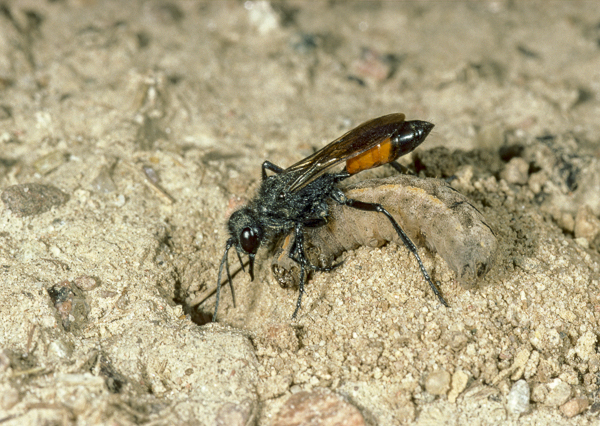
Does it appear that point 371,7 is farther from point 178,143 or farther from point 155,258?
point 155,258

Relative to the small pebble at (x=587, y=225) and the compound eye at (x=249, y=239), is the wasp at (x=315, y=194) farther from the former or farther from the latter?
the small pebble at (x=587, y=225)

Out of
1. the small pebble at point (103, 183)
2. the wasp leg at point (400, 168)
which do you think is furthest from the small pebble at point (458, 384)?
the small pebble at point (103, 183)

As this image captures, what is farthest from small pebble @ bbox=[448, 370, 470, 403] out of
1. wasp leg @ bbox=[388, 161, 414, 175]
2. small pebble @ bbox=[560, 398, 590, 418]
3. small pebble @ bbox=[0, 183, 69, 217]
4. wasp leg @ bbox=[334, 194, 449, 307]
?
small pebble @ bbox=[0, 183, 69, 217]

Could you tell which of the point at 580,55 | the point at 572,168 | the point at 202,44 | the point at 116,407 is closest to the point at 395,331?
the point at 116,407

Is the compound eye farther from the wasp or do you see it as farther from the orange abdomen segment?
the orange abdomen segment

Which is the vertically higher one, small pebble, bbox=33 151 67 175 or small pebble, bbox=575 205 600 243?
small pebble, bbox=575 205 600 243

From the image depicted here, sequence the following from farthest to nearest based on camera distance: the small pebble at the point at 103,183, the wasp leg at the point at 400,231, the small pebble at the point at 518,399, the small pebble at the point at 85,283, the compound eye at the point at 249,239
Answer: the small pebble at the point at 103,183, the compound eye at the point at 249,239, the small pebble at the point at 85,283, the wasp leg at the point at 400,231, the small pebble at the point at 518,399

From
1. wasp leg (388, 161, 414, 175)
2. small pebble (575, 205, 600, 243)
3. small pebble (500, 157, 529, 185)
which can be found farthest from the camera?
small pebble (500, 157, 529, 185)
